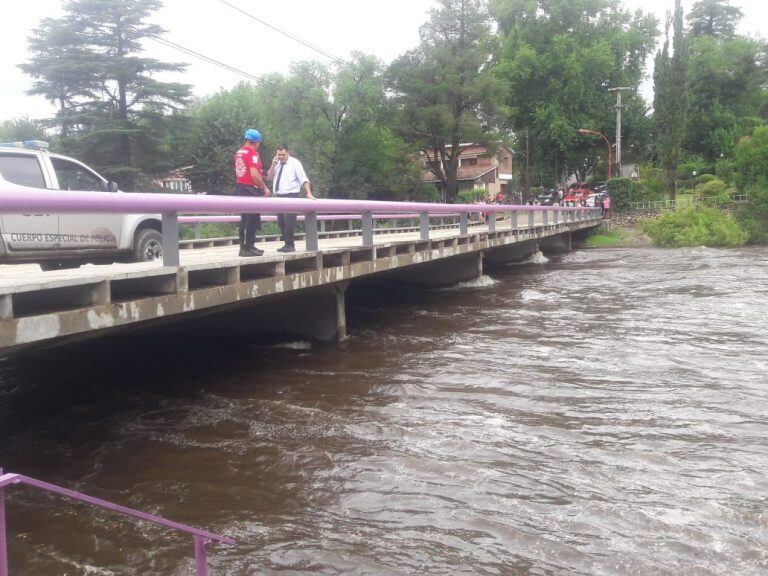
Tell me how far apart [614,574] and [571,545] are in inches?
13.1

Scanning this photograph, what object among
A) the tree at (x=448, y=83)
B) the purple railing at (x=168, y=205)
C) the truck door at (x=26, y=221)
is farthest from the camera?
the tree at (x=448, y=83)

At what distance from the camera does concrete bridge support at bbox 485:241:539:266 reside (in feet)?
69.5

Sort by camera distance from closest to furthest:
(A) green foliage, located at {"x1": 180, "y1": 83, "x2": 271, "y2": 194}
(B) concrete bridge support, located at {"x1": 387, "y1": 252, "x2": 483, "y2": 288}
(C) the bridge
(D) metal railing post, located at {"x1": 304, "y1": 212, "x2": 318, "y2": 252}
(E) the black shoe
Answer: (C) the bridge < (E) the black shoe < (D) metal railing post, located at {"x1": 304, "y1": 212, "x2": 318, "y2": 252} < (B) concrete bridge support, located at {"x1": 387, "y1": 252, "x2": 483, "y2": 288} < (A) green foliage, located at {"x1": 180, "y1": 83, "x2": 271, "y2": 194}

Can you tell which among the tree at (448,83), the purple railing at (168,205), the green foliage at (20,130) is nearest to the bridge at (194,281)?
the purple railing at (168,205)

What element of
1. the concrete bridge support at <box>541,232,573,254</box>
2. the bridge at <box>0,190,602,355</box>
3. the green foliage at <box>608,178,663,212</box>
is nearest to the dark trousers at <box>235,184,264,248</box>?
the bridge at <box>0,190,602,355</box>

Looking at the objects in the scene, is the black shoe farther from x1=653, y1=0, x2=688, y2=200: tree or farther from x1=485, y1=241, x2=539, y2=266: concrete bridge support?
x1=653, y1=0, x2=688, y2=200: tree

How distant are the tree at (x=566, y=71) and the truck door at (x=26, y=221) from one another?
44.1 m

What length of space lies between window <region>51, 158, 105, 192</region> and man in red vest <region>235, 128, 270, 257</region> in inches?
65.7

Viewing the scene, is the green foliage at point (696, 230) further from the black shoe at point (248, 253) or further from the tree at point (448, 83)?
the black shoe at point (248, 253)

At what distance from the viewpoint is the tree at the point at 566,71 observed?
49.4m

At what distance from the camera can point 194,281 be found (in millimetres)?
6344

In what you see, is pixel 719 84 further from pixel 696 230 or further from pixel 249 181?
pixel 249 181

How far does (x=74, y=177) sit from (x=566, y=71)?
4762cm

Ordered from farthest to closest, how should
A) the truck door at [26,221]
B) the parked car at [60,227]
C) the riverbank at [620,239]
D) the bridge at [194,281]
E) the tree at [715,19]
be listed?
the tree at [715,19]
the riverbank at [620,239]
the parked car at [60,227]
the truck door at [26,221]
the bridge at [194,281]
